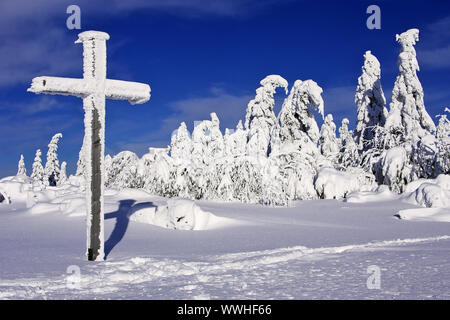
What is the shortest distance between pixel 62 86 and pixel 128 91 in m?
1.06

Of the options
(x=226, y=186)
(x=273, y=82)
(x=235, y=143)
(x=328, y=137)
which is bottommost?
(x=226, y=186)

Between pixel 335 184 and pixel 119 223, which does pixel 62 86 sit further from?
pixel 335 184

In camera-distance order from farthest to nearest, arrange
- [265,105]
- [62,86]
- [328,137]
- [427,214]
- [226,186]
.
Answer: [328,137], [265,105], [226,186], [427,214], [62,86]

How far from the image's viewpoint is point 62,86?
6133 mm

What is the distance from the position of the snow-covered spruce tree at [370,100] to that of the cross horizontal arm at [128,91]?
1152 inches

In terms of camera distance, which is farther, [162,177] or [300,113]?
[300,113]

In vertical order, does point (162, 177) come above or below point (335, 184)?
Answer: above

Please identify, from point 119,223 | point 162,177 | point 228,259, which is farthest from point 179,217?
point 162,177

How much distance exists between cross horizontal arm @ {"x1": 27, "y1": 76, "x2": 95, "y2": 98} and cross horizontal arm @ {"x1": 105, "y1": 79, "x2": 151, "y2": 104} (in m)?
0.30

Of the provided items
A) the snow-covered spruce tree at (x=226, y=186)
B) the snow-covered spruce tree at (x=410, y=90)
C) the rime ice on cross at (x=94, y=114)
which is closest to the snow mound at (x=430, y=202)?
the snow-covered spruce tree at (x=226, y=186)

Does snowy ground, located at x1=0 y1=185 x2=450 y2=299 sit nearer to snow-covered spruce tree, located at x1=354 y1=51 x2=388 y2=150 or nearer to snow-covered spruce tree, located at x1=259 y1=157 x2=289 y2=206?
snow-covered spruce tree, located at x1=259 y1=157 x2=289 y2=206

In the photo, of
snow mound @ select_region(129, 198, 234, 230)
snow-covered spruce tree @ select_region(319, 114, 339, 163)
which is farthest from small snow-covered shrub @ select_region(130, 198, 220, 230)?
snow-covered spruce tree @ select_region(319, 114, 339, 163)
